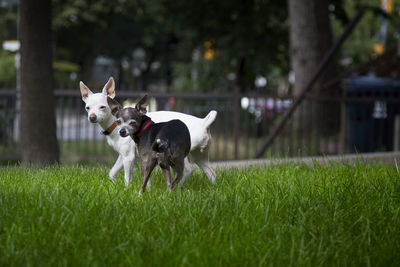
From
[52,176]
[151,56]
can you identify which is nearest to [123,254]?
[52,176]

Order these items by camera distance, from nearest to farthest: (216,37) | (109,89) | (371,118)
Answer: (109,89) → (371,118) → (216,37)

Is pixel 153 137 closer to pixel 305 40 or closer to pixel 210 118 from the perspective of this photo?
pixel 210 118

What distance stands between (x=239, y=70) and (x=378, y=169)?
15845 millimetres

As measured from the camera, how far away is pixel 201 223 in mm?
3922

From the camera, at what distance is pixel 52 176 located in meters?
5.46

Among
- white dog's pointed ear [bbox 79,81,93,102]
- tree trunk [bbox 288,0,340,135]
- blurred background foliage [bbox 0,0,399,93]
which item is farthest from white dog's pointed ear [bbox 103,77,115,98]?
tree trunk [bbox 288,0,340,135]

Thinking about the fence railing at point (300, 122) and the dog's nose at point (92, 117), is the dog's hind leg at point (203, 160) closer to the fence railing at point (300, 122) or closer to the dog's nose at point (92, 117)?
the dog's nose at point (92, 117)

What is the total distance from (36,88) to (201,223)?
14.4ft

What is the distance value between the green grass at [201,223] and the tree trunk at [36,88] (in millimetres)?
2101

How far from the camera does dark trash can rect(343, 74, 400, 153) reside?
11297 millimetres

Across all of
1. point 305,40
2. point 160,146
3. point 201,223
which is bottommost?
point 201,223

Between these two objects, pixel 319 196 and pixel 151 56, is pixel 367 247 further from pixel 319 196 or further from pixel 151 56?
pixel 151 56

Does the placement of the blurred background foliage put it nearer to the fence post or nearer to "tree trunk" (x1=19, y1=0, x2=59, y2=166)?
the fence post

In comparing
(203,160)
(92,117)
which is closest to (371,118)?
(203,160)
